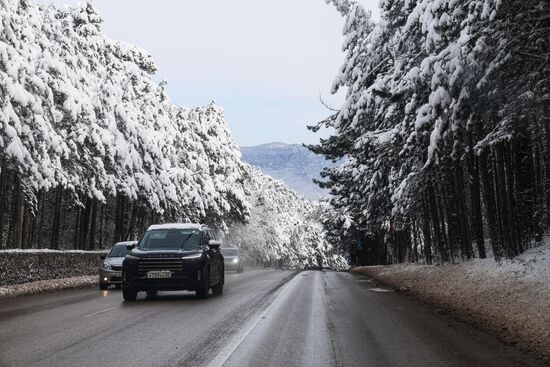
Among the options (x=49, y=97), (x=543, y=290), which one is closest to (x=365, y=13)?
(x=543, y=290)

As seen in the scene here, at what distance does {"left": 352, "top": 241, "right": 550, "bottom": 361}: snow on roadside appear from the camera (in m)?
9.80

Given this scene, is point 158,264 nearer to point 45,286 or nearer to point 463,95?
point 45,286

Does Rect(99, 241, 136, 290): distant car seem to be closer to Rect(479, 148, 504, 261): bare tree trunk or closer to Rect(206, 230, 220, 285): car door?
Rect(206, 230, 220, 285): car door

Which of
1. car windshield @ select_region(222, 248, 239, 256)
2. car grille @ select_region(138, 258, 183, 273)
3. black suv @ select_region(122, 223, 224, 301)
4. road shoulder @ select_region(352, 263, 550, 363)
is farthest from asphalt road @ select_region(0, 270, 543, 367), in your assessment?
car windshield @ select_region(222, 248, 239, 256)

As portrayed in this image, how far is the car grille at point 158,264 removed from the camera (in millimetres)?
16031

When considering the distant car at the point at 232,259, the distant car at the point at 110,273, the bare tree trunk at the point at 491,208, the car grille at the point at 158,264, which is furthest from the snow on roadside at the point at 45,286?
the distant car at the point at 232,259

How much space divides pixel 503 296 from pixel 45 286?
1456cm

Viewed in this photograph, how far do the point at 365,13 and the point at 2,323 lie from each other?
1372 centimetres

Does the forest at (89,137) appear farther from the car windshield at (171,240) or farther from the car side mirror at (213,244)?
the car side mirror at (213,244)

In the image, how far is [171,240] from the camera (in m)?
17.6

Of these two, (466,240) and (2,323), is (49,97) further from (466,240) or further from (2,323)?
(466,240)

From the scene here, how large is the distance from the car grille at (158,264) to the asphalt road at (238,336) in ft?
2.97

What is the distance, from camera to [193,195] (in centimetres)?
4447

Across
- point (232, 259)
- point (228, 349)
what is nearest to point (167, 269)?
point (228, 349)
